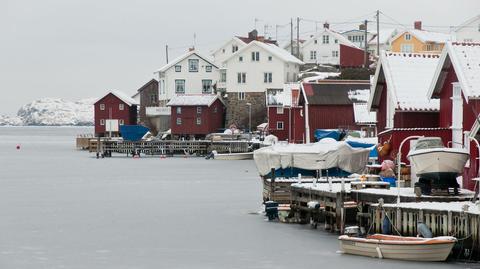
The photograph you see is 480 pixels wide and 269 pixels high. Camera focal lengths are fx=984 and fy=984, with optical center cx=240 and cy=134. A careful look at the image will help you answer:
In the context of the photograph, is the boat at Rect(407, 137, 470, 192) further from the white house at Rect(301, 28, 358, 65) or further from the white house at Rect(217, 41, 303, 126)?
the white house at Rect(301, 28, 358, 65)

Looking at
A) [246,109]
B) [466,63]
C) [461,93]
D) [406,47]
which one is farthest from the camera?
[406,47]

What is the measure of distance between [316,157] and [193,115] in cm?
6944

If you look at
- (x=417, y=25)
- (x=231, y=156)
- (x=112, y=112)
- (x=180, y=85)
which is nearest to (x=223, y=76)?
(x=180, y=85)

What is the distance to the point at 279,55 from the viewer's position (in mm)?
114438

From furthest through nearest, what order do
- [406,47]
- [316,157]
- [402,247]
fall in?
[406,47]
[316,157]
[402,247]

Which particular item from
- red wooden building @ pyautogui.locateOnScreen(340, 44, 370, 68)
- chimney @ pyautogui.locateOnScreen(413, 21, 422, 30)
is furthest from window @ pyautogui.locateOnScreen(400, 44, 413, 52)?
chimney @ pyautogui.locateOnScreen(413, 21, 422, 30)

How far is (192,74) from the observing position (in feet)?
395

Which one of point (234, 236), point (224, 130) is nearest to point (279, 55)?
point (224, 130)

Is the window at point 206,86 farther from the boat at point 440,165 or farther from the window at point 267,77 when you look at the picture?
the boat at point 440,165

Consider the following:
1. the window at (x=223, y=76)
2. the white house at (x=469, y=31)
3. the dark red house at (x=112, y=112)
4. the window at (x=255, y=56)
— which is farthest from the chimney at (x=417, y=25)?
the dark red house at (x=112, y=112)

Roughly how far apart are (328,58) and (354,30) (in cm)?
1760

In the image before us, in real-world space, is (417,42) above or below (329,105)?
above

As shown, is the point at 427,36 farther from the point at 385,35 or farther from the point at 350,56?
the point at 385,35

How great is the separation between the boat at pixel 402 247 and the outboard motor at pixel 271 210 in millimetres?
9732
